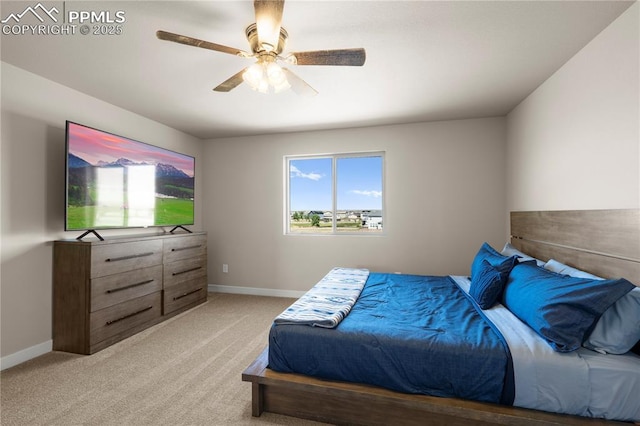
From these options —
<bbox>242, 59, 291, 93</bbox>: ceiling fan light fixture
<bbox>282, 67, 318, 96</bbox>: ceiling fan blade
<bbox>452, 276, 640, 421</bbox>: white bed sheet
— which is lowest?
<bbox>452, 276, 640, 421</bbox>: white bed sheet

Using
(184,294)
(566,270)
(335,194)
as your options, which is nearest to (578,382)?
(566,270)

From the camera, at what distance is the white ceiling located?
1.72 metres

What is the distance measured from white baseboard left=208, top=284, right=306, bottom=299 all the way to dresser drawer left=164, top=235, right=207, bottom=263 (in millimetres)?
791

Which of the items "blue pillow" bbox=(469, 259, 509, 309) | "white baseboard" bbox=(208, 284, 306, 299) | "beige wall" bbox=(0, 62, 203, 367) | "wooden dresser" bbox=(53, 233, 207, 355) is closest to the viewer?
"blue pillow" bbox=(469, 259, 509, 309)

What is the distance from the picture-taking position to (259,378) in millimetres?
1753

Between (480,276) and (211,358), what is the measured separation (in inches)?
94.4

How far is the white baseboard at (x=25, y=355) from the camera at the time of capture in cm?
230

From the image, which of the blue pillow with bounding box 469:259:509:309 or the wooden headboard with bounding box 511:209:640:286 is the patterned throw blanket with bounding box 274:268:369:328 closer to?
the blue pillow with bounding box 469:259:509:309

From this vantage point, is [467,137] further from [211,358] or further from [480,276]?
[211,358]

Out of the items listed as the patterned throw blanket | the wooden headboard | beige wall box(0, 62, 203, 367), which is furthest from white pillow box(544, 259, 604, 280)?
beige wall box(0, 62, 203, 367)

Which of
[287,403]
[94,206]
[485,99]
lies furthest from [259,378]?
[485,99]

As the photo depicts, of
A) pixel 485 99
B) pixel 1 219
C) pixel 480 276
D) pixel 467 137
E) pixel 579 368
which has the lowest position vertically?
pixel 579 368

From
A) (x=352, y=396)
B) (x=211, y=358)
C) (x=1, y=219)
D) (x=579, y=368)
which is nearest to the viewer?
(x=579, y=368)

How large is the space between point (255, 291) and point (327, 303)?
2.60m
